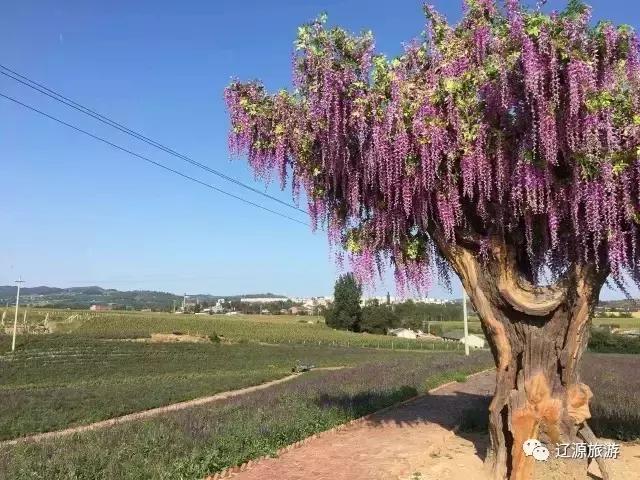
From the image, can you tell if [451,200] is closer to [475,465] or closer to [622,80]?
[622,80]

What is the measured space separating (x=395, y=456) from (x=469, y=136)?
5.99 m

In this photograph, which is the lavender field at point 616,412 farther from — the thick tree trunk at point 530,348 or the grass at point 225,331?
the grass at point 225,331

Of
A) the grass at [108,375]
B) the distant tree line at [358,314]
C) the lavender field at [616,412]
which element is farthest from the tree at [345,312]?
the lavender field at [616,412]

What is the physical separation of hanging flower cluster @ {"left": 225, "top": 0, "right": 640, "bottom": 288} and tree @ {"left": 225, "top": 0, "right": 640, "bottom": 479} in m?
0.02

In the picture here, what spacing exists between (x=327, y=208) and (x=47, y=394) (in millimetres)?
21685

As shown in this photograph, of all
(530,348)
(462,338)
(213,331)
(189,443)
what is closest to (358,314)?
(462,338)

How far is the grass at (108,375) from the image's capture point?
69.5 feet

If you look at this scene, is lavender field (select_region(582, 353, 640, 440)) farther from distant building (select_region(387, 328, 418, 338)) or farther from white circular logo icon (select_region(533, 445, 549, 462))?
distant building (select_region(387, 328, 418, 338))

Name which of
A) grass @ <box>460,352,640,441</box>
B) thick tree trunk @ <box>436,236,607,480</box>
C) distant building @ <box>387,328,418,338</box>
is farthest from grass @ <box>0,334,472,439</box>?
distant building @ <box>387,328,418,338</box>

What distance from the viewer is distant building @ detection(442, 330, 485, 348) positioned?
279 feet

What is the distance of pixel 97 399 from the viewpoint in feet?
80.2

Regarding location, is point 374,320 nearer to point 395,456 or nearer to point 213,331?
point 213,331

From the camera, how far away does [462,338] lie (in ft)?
327

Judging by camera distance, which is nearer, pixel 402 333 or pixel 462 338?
pixel 462 338
